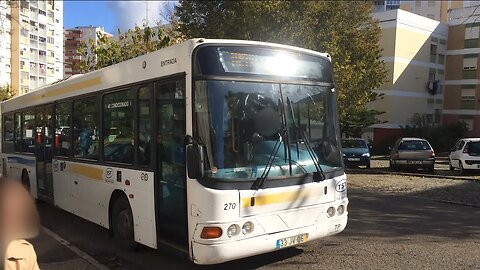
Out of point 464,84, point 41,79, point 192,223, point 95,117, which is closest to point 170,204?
point 192,223

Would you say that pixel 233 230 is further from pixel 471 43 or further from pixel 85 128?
pixel 471 43

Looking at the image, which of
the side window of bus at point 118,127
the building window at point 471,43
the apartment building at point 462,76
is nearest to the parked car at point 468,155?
the side window of bus at point 118,127

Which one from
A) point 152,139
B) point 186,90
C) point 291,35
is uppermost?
point 291,35

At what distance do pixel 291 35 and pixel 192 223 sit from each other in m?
12.0

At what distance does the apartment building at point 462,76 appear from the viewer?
1886 inches

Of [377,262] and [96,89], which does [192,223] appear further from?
[96,89]

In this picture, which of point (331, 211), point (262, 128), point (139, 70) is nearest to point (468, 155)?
point (331, 211)

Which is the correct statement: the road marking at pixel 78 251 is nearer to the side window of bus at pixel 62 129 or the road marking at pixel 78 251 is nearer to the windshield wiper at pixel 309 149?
the side window of bus at pixel 62 129

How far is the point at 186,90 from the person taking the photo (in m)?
5.30

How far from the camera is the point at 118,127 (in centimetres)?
691

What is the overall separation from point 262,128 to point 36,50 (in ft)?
294

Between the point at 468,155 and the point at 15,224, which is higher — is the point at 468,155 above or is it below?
below

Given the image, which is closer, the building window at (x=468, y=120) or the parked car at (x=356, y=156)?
the parked car at (x=356, y=156)

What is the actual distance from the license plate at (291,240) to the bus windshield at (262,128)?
0.75 meters
